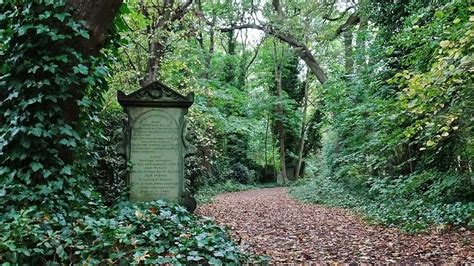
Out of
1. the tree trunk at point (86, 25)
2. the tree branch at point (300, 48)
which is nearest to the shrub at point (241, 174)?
the tree branch at point (300, 48)

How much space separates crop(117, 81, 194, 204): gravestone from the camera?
23.9 ft

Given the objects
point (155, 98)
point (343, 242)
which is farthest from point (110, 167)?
point (343, 242)

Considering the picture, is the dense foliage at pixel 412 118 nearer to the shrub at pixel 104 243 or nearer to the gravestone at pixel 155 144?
the shrub at pixel 104 243

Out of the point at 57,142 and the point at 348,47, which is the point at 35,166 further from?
the point at 348,47

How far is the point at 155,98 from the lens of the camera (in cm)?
739

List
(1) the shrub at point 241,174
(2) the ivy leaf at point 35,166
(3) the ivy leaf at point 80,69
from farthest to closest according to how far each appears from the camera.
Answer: (1) the shrub at point 241,174 < (3) the ivy leaf at point 80,69 < (2) the ivy leaf at point 35,166

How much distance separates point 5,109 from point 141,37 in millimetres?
6894

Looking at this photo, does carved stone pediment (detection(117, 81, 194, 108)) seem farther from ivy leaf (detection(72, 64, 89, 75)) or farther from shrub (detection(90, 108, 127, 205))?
ivy leaf (detection(72, 64, 89, 75))

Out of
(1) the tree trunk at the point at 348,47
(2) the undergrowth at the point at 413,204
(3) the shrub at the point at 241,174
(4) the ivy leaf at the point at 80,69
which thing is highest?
(1) the tree trunk at the point at 348,47

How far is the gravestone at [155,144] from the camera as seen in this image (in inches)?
286

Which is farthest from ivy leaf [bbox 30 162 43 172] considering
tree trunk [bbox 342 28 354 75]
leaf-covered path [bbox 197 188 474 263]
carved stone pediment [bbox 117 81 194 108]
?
tree trunk [bbox 342 28 354 75]

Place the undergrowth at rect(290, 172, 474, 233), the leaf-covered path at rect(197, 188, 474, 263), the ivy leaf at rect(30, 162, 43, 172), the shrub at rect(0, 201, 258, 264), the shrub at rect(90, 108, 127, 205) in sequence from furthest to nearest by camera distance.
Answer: the shrub at rect(90, 108, 127, 205)
the undergrowth at rect(290, 172, 474, 233)
the leaf-covered path at rect(197, 188, 474, 263)
the ivy leaf at rect(30, 162, 43, 172)
the shrub at rect(0, 201, 258, 264)

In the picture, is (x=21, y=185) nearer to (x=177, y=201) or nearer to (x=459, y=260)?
(x=177, y=201)

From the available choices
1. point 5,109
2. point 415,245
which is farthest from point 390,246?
point 5,109
